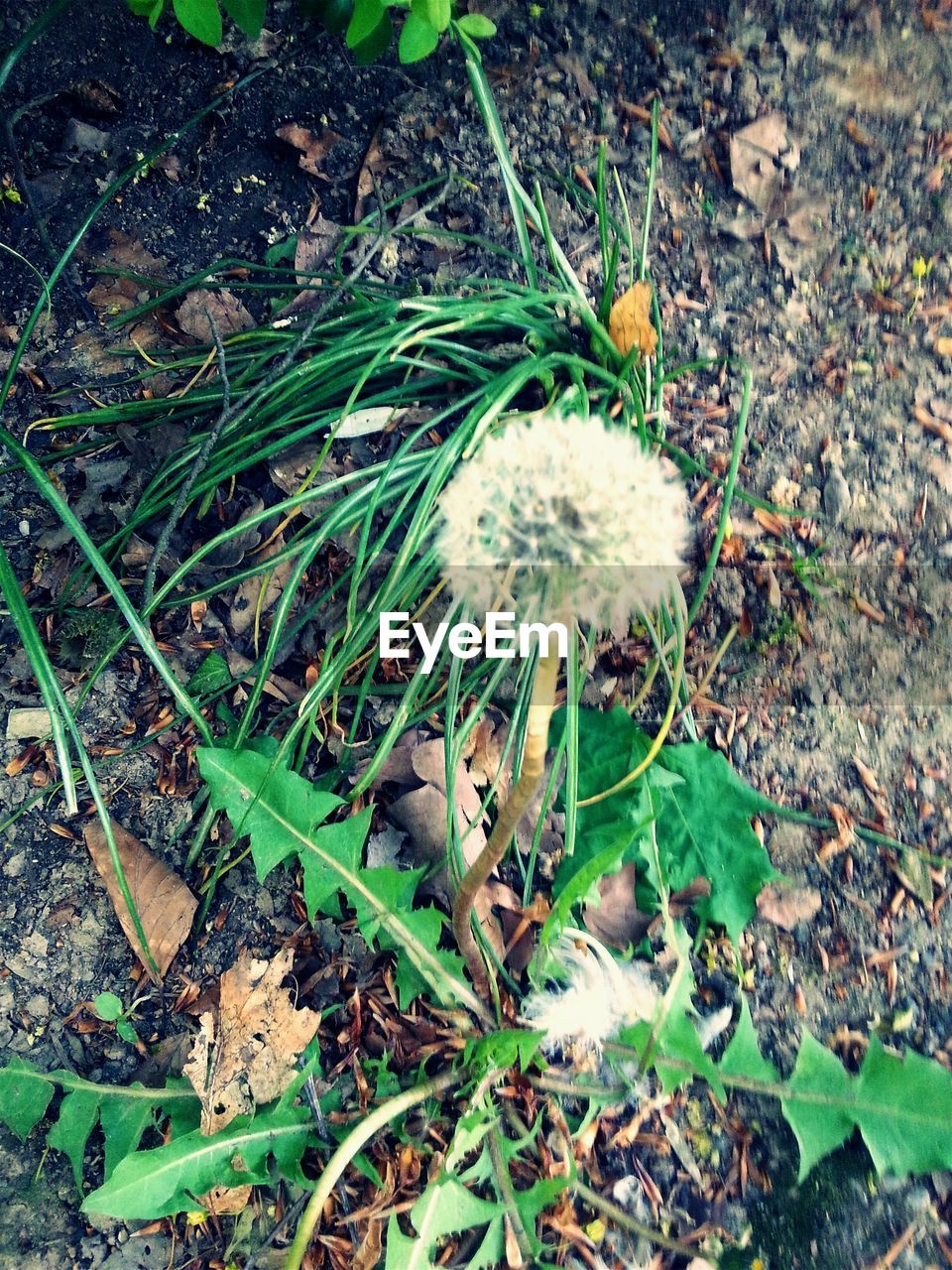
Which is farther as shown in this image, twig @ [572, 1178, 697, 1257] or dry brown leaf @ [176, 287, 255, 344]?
dry brown leaf @ [176, 287, 255, 344]

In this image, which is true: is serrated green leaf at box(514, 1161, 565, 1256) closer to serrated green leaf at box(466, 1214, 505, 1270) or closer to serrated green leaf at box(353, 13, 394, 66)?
serrated green leaf at box(466, 1214, 505, 1270)

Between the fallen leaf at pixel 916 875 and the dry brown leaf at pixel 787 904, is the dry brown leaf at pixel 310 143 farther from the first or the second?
the fallen leaf at pixel 916 875

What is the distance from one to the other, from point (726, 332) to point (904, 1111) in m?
1.66

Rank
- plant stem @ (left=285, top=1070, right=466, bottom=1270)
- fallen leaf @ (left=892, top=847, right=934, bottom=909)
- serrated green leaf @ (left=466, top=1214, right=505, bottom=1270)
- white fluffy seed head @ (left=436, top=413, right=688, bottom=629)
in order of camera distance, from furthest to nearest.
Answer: fallen leaf @ (left=892, top=847, right=934, bottom=909) → serrated green leaf @ (left=466, top=1214, right=505, bottom=1270) → plant stem @ (left=285, top=1070, right=466, bottom=1270) → white fluffy seed head @ (left=436, top=413, right=688, bottom=629)

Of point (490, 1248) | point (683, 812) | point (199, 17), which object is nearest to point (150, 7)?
point (199, 17)

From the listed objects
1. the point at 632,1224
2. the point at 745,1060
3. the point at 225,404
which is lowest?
the point at 632,1224

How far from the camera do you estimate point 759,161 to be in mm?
2189

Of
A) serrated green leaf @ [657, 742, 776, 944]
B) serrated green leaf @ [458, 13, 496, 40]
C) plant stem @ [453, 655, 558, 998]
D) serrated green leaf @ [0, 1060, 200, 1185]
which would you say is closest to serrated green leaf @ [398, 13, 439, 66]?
serrated green leaf @ [458, 13, 496, 40]

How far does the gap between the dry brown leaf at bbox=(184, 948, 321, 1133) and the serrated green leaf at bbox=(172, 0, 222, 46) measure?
1.76 metres

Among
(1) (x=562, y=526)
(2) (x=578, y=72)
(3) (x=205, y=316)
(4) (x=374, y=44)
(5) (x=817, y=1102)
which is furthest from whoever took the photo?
(2) (x=578, y=72)

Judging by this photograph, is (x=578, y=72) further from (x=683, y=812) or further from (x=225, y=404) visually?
(x=683, y=812)

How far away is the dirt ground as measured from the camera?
187cm

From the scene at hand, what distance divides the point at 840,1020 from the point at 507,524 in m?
1.37

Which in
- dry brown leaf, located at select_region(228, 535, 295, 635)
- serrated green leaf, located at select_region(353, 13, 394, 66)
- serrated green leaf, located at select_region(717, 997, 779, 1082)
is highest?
serrated green leaf, located at select_region(353, 13, 394, 66)
